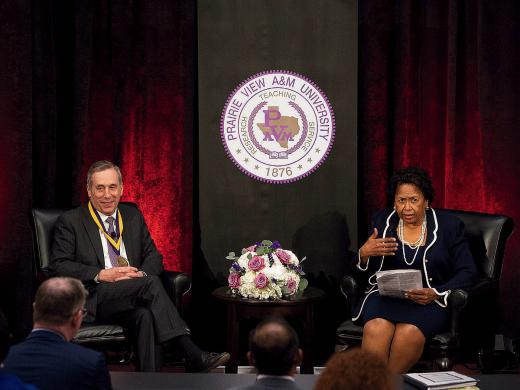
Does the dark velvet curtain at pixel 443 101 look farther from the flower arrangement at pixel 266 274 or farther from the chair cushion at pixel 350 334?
the chair cushion at pixel 350 334

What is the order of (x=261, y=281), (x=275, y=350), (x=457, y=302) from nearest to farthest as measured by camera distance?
1. (x=275, y=350)
2. (x=457, y=302)
3. (x=261, y=281)

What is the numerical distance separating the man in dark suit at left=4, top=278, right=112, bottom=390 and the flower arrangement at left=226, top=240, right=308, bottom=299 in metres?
2.13

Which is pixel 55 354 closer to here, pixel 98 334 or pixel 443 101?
pixel 98 334

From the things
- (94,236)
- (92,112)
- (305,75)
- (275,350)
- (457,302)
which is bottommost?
(457,302)

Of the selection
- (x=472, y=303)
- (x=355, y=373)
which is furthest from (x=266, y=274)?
(x=355, y=373)

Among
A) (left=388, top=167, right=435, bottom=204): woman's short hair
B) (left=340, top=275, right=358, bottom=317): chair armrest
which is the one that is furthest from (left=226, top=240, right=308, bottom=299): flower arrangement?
(left=388, top=167, right=435, bottom=204): woman's short hair

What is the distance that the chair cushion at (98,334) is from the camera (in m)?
4.28

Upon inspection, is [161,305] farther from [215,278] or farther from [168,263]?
[168,263]

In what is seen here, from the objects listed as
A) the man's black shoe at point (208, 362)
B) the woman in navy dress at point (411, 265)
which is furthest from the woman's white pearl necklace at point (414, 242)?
the man's black shoe at point (208, 362)

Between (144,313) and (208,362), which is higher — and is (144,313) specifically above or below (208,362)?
above

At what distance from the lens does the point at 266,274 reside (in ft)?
15.0

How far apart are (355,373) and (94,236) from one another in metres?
3.22

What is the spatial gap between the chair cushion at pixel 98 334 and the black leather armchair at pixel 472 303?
4.09 ft

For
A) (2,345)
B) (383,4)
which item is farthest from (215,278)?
(2,345)
